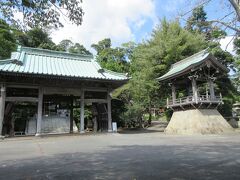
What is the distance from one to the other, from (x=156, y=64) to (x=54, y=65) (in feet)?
44.1

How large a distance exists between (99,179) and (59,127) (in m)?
18.0

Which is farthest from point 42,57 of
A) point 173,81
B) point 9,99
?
point 173,81

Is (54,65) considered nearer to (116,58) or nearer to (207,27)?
(207,27)

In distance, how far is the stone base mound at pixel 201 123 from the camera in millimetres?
18625

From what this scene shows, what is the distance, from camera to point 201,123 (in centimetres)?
1872

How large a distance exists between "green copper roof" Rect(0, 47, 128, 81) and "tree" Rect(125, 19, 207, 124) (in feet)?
25.7

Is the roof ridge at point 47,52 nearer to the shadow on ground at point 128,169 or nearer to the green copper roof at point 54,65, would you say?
the green copper roof at point 54,65

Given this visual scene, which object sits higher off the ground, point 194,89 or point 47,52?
point 47,52

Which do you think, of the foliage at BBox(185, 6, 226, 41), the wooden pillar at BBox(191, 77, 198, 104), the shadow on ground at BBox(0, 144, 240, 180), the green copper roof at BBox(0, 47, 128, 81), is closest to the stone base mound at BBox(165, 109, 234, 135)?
the wooden pillar at BBox(191, 77, 198, 104)

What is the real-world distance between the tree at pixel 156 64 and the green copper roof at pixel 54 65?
7.83m

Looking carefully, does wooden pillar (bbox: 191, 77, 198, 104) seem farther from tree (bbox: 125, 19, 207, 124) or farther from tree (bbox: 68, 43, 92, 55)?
tree (bbox: 68, 43, 92, 55)

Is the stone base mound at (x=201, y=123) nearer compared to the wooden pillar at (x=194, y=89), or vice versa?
the stone base mound at (x=201, y=123)

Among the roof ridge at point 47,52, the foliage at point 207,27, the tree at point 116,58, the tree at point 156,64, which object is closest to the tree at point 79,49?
the tree at point 116,58

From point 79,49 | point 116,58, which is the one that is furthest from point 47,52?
point 79,49
